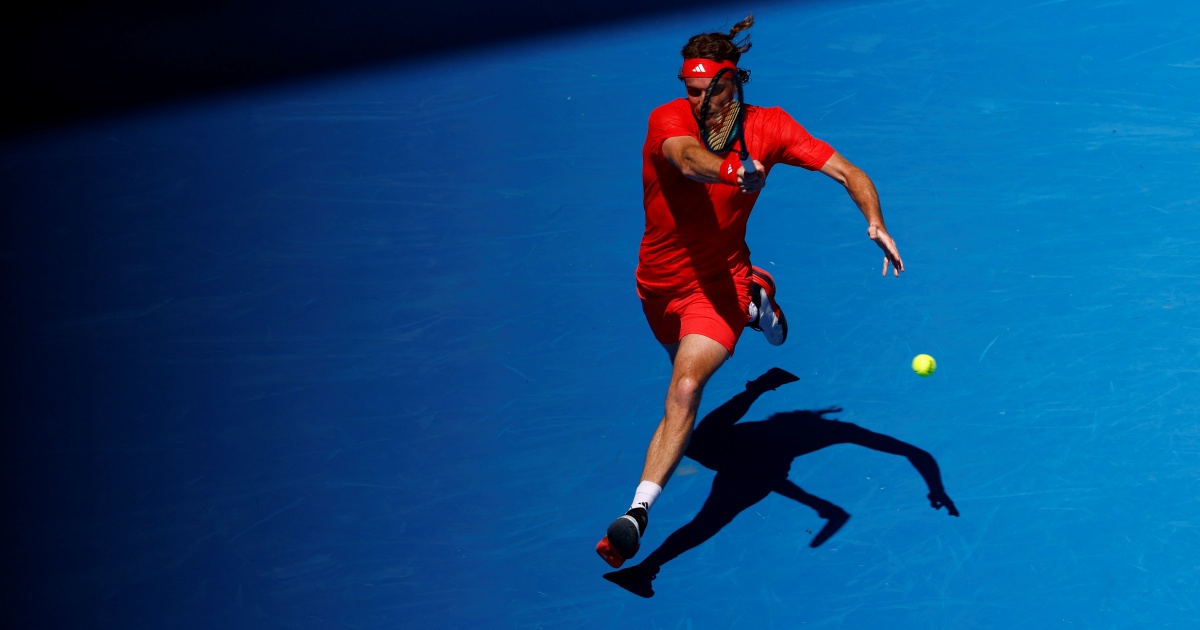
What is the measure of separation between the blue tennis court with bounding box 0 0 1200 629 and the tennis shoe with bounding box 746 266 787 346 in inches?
11.7

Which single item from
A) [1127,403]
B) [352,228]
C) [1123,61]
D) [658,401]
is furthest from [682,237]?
[1123,61]

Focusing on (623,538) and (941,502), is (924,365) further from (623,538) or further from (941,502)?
(623,538)

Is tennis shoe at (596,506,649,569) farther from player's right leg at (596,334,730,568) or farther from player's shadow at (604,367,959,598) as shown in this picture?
player's shadow at (604,367,959,598)

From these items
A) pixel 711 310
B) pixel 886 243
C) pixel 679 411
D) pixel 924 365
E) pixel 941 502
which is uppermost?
pixel 886 243

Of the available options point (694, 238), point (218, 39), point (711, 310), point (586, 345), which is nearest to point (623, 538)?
point (711, 310)

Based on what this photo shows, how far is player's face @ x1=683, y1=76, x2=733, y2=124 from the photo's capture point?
445 cm

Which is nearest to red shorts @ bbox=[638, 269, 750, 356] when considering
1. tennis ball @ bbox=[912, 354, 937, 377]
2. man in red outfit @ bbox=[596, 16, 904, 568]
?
man in red outfit @ bbox=[596, 16, 904, 568]

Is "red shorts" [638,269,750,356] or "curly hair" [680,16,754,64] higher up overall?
"curly hair" [680,16,754,64]

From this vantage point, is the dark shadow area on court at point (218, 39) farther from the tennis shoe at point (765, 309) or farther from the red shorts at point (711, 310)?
the red shorts at point (711, 310)

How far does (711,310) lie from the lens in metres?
4.75

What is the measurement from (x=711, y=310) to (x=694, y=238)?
0.95 feet

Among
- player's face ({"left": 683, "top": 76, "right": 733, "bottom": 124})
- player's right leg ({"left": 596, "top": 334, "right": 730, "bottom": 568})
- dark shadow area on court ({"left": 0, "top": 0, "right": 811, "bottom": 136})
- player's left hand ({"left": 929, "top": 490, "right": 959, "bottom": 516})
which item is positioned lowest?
player's left hand ({"left": 929, "top": 490, "right": 959, "bottom": 516})

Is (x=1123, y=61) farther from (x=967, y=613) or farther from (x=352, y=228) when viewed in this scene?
(x=352, y=228)

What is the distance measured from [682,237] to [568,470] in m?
1.18
